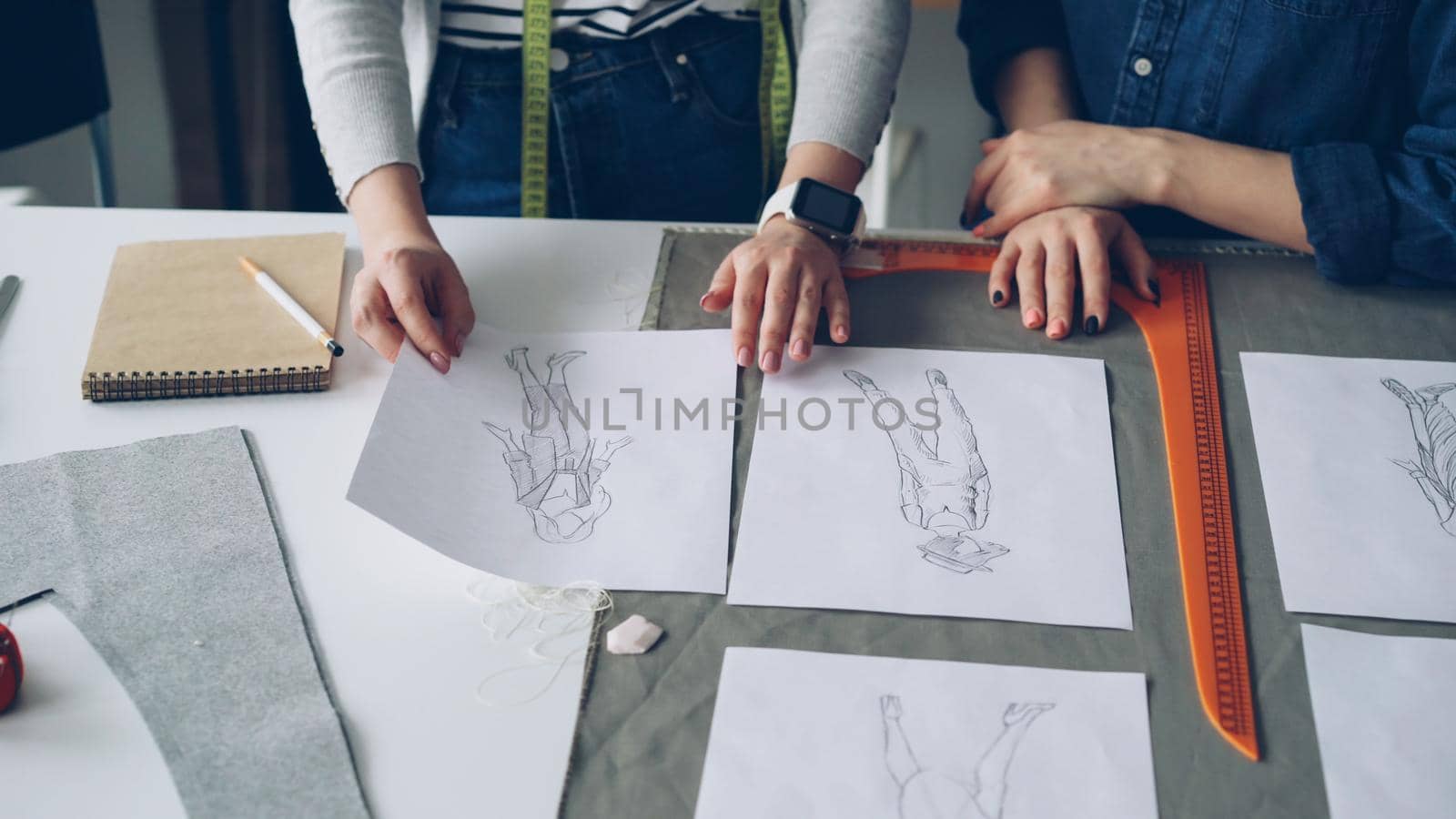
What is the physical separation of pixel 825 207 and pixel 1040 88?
1.13ft

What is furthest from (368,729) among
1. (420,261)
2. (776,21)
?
(776,21)

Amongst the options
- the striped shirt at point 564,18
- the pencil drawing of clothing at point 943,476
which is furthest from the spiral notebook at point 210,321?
the pencil drawing of clothing at point 943,476

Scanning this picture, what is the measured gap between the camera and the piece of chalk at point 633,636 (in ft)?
2.17

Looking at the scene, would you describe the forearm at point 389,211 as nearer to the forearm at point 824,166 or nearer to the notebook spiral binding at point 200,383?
the notebook spiral binding at point 200,383

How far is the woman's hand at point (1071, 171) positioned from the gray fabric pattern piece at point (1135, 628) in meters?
0.12

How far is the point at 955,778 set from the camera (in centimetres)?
59

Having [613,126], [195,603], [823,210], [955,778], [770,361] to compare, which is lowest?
[955,778]

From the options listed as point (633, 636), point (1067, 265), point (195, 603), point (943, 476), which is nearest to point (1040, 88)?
point (1067, 265)

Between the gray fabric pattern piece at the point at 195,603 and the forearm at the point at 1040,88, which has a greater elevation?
the forearm at the point at 1040,88

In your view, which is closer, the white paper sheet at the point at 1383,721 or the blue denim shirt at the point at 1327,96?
the white paper sheet at the point at 1383,721

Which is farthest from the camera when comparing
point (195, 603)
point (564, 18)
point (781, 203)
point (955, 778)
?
point (564, 18)

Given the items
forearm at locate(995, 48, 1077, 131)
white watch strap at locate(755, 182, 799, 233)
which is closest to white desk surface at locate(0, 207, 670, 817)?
white watch strap at locate(755, 182, 799, 233)

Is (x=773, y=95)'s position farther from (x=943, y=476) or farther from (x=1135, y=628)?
(x=1135, y=628)

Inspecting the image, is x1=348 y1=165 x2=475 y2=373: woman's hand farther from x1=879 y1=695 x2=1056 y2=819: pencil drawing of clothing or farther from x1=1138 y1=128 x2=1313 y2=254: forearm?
x1=1138 y1=128 x2=1313 y2=254: forearm
